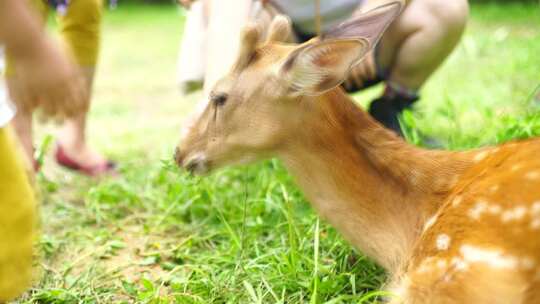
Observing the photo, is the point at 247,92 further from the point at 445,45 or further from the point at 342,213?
the point at 445,45

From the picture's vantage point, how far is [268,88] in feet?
6.01

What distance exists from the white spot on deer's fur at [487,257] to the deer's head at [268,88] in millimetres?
501

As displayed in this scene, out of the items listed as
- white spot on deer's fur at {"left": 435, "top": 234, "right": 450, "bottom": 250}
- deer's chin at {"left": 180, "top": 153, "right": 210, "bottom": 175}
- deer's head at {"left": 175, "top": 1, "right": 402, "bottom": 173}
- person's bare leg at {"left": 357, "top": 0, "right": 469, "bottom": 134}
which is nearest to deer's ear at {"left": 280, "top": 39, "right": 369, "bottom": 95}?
deer's head at {"left": 175, "top": 1, "right": 402, "bottom": 173}

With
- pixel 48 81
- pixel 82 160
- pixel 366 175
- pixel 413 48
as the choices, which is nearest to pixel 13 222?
pixel 48 81

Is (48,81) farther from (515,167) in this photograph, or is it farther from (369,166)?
(515,167)

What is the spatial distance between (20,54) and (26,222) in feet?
1.39

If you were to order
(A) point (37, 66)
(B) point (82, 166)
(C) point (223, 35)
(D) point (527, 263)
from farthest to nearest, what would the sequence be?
(B) point (82, 166) < (C) point (223, 35) < (D) point (527, 263) < (A) point (37, 66)

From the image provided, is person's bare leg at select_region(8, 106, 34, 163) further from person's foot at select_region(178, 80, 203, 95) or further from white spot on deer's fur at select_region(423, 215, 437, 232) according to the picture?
white spot on deer's fur at select_region(423, 215, 437, 232)

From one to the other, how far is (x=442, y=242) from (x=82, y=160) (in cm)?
204

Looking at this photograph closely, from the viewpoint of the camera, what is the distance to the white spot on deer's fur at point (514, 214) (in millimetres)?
1549

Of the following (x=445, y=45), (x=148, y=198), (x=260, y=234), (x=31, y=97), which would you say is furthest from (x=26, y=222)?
(x=445, y=45)

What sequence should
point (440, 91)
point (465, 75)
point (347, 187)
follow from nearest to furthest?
point (347, 187) < point (440, 91) < point (465, 75)

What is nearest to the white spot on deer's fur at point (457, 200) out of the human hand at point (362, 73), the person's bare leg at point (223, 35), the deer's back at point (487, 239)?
the deer's back at point (487, 239)

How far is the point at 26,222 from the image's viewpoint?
5.19ft
